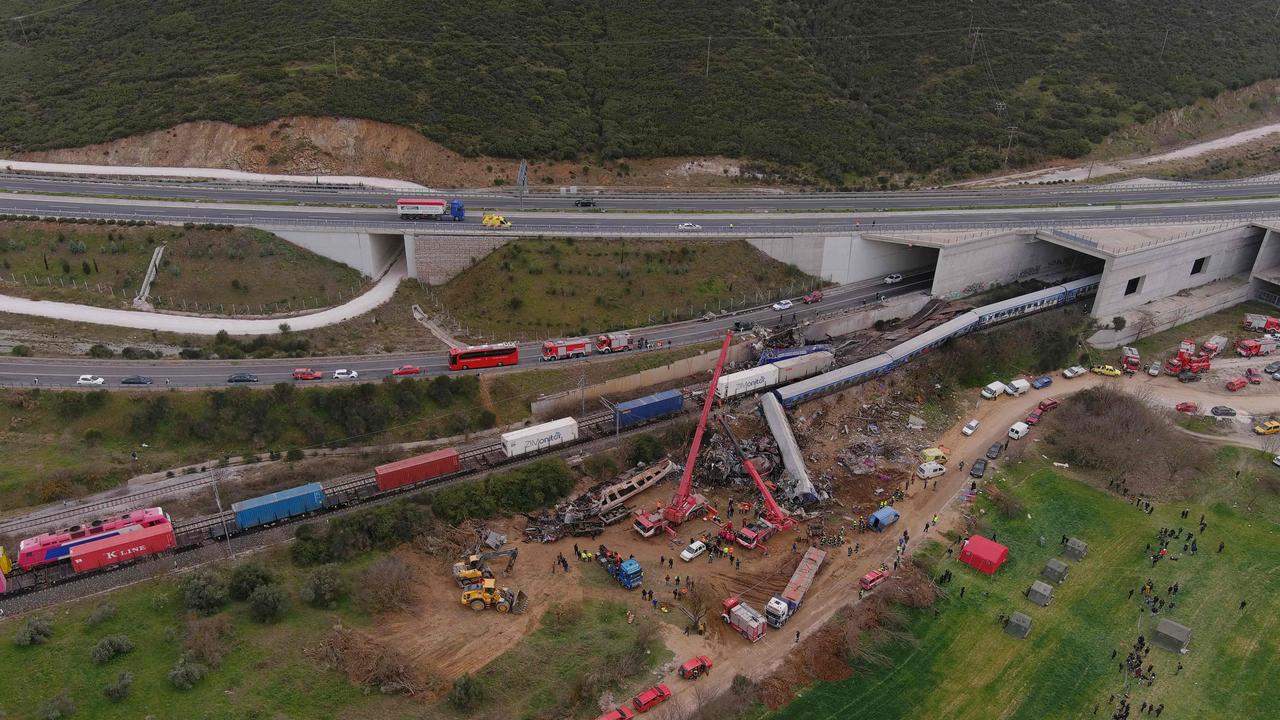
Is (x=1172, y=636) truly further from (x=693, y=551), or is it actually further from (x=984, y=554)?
(x=693, y=551)

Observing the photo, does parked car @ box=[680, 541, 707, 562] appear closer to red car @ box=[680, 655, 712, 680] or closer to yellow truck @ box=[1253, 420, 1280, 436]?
red car @ box=[680, 655, 712, 680]

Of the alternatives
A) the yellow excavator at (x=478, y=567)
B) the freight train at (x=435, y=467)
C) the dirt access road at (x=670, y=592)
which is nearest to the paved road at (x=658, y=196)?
the freight train at (x=435, y=467)

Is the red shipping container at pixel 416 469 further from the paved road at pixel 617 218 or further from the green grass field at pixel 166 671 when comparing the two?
the paved road at pixel 617 218

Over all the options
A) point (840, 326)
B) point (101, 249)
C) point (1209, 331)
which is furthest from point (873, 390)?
point (101, 249)

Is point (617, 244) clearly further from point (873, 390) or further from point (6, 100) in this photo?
point (6, 100)

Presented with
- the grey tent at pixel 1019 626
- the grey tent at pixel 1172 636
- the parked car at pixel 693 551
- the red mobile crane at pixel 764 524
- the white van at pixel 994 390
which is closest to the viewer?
the grey tent at pixel 1172 636
